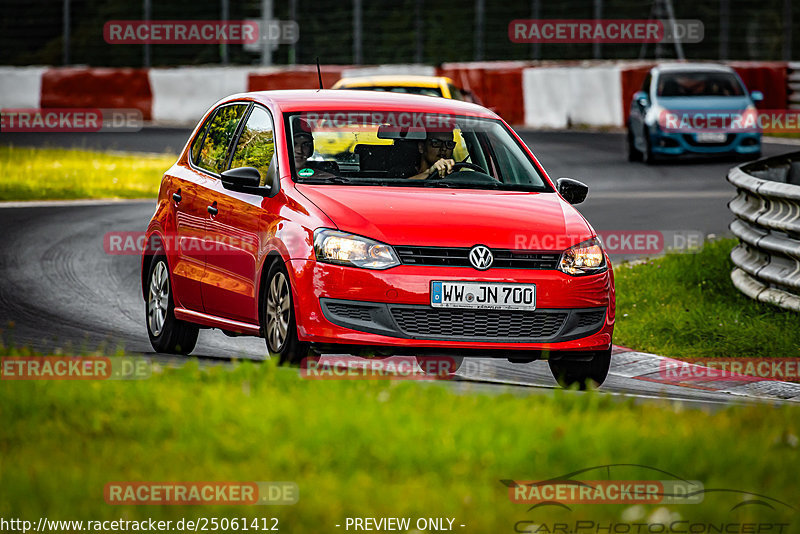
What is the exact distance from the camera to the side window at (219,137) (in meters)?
9.62

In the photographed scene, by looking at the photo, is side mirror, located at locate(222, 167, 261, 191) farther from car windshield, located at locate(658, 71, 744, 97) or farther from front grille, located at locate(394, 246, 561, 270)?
car windshield, located at locate(658, 71, 744, 97)

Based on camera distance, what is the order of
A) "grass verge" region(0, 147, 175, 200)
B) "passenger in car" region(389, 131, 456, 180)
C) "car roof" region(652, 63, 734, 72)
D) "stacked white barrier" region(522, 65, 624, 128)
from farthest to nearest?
"stacked white barrier" region(522, 65, 624, 128) → "car roof" region(652, 63, 734, 72) → "grass verge" region(0, 147, 175, 200) → "passenger in car" region(389, 131, 456, 180)

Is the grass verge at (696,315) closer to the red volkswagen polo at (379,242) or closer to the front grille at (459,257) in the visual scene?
the red volkswagen polo at (379,242)

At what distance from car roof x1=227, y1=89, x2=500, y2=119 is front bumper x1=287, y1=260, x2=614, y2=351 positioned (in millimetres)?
1540

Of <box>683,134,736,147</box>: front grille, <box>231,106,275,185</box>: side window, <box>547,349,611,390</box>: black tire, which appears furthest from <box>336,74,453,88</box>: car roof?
<box>547,349,611,390</box>: black tire

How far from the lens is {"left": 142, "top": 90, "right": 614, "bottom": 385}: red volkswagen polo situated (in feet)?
26.1

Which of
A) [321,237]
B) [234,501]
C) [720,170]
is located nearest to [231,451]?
[234,501]

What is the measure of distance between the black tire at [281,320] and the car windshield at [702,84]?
19264mm

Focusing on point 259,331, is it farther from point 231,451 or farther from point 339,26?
point 339,26

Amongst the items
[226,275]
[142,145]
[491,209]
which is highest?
[491,209]

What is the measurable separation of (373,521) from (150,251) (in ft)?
18.3

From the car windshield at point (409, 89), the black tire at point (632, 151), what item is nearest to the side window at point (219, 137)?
the car windshield at point (409, 89)

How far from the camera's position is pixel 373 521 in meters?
4.87

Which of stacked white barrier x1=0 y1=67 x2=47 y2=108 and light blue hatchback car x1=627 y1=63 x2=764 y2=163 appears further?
stacked white barrier x1=0 y1=67 x2=47 y2=108
